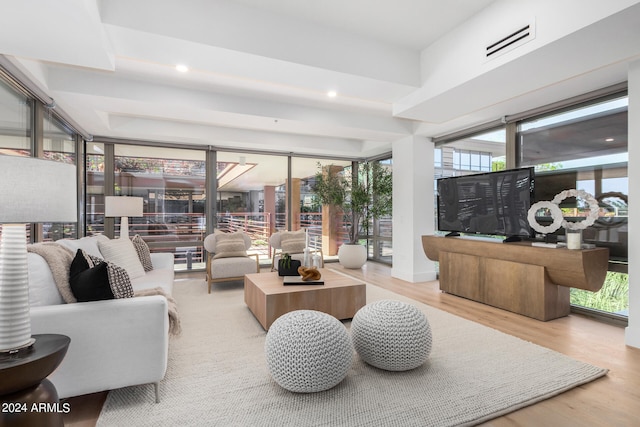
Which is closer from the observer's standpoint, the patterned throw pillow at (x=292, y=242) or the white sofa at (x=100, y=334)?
the white sofa at (x=100, y=334)

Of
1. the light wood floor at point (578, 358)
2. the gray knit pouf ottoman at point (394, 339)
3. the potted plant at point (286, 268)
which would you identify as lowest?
the light wood floor at point (578, 358)

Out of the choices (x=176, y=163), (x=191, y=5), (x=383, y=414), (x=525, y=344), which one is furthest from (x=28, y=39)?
(x=525, y=344)

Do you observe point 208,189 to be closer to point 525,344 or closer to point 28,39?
point 28,39

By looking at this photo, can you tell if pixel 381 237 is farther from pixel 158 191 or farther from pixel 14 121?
pixel 14 121

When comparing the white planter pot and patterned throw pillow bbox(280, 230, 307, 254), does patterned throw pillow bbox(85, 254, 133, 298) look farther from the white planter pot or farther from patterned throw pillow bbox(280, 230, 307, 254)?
the white planter pot

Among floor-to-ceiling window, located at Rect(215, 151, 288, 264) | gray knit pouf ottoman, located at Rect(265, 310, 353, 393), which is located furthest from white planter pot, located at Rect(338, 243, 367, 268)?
→ gray knit pouf ottoman, located at Rect(265, 310, 353, 393)

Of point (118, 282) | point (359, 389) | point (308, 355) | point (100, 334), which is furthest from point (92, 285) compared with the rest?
point (359, 389)

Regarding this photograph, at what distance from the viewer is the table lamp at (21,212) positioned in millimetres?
1136

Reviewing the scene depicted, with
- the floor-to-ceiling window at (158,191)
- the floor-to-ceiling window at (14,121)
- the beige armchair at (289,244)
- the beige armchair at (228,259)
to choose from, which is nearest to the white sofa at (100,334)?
the floor-to-ceiling window at (14,121)

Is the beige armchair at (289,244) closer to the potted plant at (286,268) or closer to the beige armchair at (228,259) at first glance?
the beige armchair at (228,259)

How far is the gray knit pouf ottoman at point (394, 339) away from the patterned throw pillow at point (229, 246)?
298cm

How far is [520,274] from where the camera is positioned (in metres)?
3.49

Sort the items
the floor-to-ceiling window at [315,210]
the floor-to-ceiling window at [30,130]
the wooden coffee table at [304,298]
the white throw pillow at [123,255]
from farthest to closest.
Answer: the floor-to-ceiling window at [315,210] → the white throw pillow at [123,255] → the wooden coffee table at [304,298] → the floor-to-ceiling window at [30,130]

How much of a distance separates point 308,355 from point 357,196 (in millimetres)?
4647
